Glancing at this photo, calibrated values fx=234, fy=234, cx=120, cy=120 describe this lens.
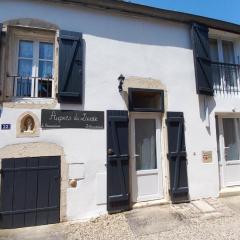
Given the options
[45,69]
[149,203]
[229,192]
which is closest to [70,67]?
[45,69]

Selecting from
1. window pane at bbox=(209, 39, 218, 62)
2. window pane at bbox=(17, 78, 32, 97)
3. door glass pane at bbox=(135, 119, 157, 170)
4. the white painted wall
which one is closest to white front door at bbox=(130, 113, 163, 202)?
door glass pane at bbox=(135, 119, 157, 170)

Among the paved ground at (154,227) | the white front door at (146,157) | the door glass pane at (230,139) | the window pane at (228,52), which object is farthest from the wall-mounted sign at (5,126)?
the window pane at (228,52)

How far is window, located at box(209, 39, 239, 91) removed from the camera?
661 centimetres

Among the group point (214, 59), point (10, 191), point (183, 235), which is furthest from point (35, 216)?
point (214, 59)

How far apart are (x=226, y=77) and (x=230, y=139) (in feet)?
5.85

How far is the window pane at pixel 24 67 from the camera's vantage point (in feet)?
16.4

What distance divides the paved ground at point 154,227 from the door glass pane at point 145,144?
1016 mm

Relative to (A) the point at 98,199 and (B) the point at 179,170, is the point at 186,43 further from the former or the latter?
(A) the point at 98,199

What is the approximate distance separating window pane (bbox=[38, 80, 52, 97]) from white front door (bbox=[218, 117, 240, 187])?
4618 millimetres

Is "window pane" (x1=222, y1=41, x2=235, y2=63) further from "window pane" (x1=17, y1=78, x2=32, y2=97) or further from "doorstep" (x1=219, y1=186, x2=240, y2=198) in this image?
"window pane" (x1=17, y1=78, x2=32, y2=97)

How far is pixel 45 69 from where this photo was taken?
516 centimetres

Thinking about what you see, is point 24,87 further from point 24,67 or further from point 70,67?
point 70,67

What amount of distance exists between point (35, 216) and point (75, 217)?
783mm

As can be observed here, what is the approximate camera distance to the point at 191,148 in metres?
5.88
